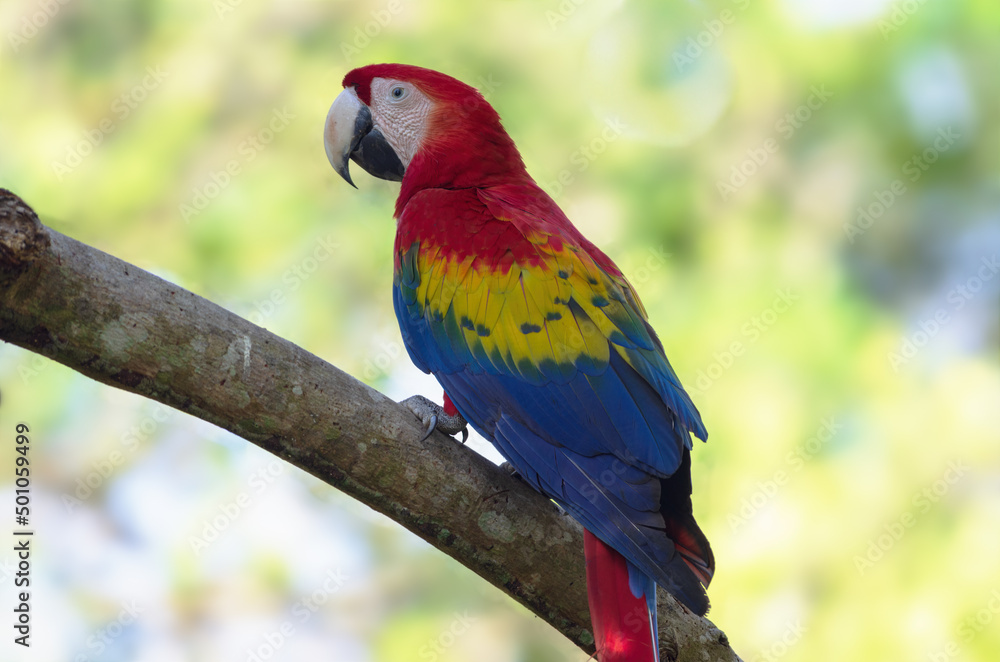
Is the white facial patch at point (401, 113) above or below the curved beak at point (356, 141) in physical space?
above

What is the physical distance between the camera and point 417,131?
9.02ft

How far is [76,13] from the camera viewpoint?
4.26m

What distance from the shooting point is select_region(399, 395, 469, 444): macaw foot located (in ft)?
6.23

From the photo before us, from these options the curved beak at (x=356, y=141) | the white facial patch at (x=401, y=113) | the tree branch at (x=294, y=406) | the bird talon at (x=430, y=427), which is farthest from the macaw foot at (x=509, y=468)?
the curved beak at (x=356, y=141)

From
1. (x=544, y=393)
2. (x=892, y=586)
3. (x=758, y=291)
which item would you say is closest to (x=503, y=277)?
(x=544, y=393)

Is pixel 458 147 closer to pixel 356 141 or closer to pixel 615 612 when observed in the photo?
pixel 356 141

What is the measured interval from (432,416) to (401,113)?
4.37 feet

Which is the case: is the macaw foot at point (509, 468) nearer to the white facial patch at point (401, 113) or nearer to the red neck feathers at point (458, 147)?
the red neck feathers at point (458, 147)

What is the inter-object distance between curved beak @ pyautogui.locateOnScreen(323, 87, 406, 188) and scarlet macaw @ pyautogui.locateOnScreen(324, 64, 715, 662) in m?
0.34

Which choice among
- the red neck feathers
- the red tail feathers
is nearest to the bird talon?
the red tail feathers

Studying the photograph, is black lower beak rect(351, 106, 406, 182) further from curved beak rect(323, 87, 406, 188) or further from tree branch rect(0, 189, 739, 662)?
tree branch rect(0, 189, 739, 662)

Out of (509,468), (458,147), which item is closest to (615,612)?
(509,468)

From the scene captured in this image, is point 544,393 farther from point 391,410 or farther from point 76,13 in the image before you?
point 76,13

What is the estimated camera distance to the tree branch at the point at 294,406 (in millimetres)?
1532
